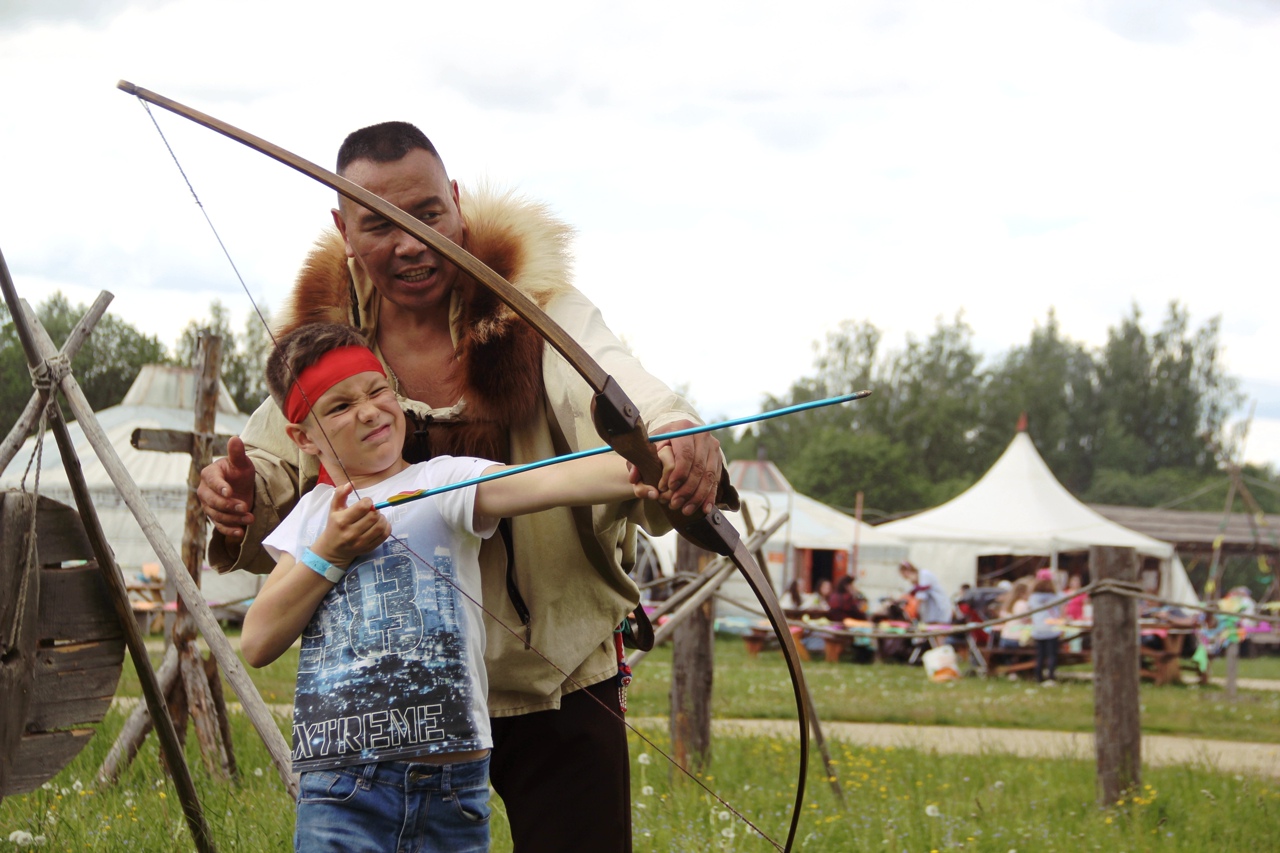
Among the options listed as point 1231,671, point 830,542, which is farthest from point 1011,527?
point 1231,671

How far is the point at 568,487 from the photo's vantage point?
1.98m

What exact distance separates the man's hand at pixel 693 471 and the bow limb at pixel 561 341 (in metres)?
0.05

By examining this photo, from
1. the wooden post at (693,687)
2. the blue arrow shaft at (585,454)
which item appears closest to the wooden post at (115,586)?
the blue arrow shaft at (585,454)

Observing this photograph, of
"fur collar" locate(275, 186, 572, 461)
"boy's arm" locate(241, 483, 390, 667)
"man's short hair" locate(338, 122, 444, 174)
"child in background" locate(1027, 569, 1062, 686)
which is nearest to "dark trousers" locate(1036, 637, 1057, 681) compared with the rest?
"child in background" locate(1027, 569, 1062, 686)

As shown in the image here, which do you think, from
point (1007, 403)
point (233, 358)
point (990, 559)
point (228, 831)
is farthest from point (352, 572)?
point (1007, 403)

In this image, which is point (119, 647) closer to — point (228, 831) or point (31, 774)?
point (31, 774)

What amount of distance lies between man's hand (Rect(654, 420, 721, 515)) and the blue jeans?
60cm

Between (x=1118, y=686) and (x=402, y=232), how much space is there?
4015mm

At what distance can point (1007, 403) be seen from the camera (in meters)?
49.1

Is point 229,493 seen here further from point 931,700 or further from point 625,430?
point 931,700

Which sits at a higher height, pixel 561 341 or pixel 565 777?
pixel 561 341

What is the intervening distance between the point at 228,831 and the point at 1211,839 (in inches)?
140

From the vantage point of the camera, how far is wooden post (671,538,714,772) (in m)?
5.46

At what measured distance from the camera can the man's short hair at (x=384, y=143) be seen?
228cm
